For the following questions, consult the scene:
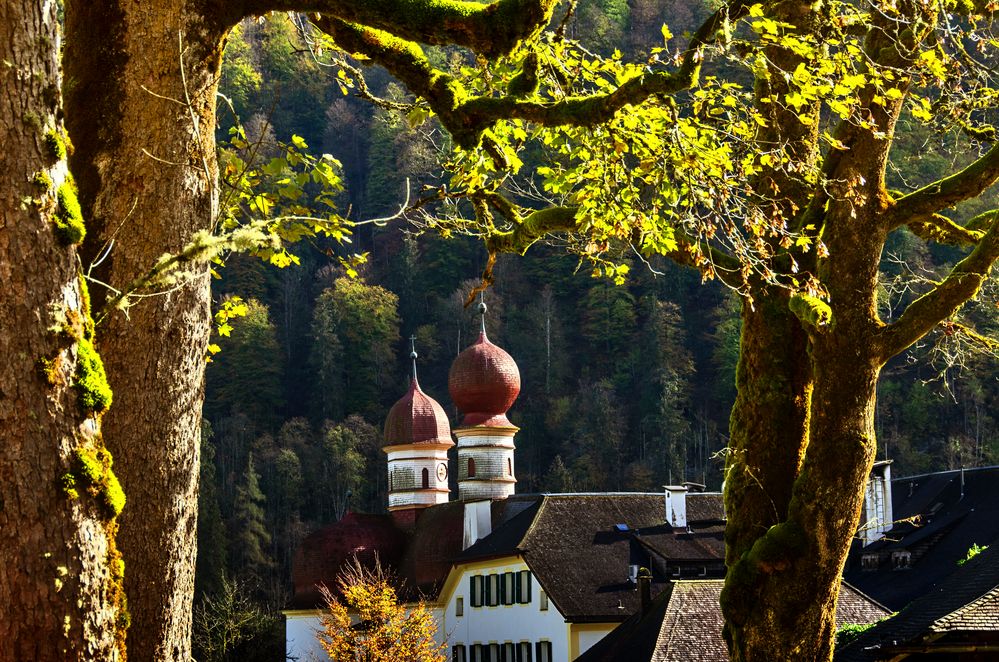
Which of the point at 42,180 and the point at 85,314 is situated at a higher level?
the point at 42,180

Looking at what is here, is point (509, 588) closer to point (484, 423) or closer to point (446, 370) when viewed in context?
point (484, 423)

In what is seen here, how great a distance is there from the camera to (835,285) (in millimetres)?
10336

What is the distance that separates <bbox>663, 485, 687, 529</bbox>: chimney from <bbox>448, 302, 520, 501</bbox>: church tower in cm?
1033

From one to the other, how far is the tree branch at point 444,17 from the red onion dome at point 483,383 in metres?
50.0

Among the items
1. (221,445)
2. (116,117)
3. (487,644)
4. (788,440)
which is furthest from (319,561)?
(116,117)

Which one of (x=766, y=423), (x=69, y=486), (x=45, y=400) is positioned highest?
(x=766, y=423)

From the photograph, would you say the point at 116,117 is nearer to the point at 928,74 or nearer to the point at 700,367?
the point at 928,74

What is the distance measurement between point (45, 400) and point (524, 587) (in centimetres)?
3992

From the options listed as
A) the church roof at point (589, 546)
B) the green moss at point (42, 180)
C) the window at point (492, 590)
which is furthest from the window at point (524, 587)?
the green moss at point (42, 180)

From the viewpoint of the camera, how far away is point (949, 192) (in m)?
10.7

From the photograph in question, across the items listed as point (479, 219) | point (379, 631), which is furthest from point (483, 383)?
point (479, 219)

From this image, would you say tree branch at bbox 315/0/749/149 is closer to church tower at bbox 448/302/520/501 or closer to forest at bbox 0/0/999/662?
forest at bbox 0/0/999/662

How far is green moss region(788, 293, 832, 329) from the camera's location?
30.9 ft

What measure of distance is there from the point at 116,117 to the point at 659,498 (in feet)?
143
